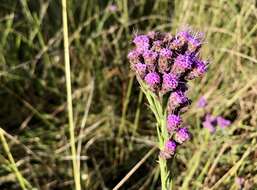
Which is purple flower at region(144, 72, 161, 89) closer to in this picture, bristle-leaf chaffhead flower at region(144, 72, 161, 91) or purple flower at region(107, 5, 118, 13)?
bristle-leaf chaffhead flower at region(144, 72, 161, 91)

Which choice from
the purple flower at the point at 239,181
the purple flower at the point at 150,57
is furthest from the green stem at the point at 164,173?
the purple flower at the point at 239,181

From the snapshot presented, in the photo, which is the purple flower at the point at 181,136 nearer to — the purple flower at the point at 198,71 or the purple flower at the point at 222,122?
the purple flower at the point at 198,71

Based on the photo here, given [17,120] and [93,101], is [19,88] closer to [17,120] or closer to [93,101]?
[17,120]

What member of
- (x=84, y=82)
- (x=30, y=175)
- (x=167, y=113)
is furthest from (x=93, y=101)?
(x=167, y=113)

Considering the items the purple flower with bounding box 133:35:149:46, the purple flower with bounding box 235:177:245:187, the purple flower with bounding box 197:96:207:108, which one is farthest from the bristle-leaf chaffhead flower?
the purple flower with bounding box 197:96:207:108

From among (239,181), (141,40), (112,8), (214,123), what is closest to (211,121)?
(214,123)

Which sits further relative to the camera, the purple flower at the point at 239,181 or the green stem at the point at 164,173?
the purple flower at the point at 239,181
